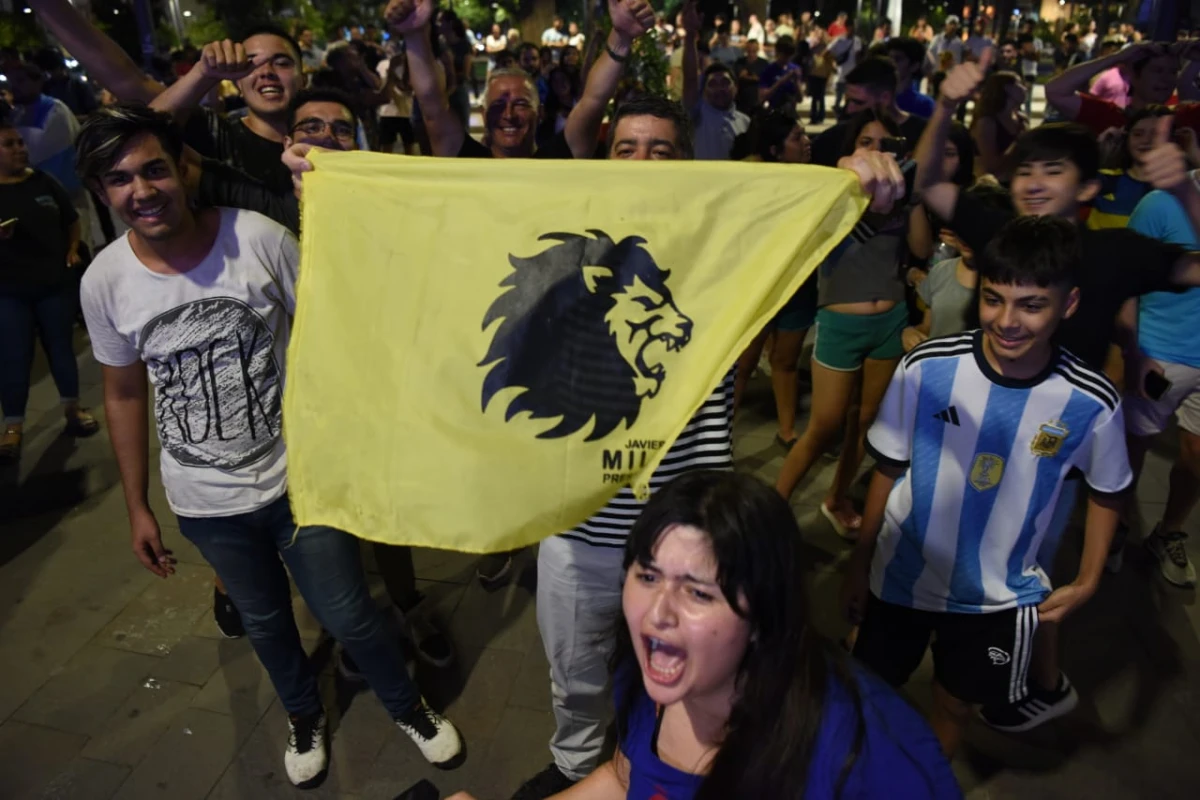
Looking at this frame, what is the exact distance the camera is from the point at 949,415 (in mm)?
2164

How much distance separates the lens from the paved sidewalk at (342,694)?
2787mm

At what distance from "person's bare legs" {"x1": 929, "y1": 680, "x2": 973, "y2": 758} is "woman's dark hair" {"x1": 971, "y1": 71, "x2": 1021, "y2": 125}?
14.3 feet

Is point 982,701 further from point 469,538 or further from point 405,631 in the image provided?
point 405,631

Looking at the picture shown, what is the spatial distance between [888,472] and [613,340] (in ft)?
3.21

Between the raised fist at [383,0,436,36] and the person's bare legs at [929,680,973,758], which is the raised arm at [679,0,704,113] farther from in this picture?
the person's bare legs at [929,680,973,758]

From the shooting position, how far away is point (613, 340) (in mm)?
1868

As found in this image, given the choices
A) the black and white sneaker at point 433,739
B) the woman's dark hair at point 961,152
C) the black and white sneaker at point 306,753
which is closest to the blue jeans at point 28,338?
the black and white sneaker at point 306,753

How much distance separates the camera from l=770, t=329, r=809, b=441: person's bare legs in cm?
462

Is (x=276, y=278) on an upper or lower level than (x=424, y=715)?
upper

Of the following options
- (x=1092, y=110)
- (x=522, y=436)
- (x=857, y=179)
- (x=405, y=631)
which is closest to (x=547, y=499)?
(x=522, y=436)

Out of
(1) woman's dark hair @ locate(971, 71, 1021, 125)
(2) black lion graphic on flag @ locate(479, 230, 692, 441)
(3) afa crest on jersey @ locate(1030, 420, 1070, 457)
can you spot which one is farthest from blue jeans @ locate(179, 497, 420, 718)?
(1) woman's dark hair @ locate(971, 71, 1021, 125)

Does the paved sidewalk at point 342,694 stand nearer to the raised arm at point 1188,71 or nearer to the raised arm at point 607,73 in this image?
the raised arm at point 607,73

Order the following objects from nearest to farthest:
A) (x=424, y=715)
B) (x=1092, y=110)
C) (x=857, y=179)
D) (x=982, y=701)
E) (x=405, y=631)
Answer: (x=857, y=179), (x=982, y=701), (x=424, y=715), (x=405, y=631), (x=1092, y=110)

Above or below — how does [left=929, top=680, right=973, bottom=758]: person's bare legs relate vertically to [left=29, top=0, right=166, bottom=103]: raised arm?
below
